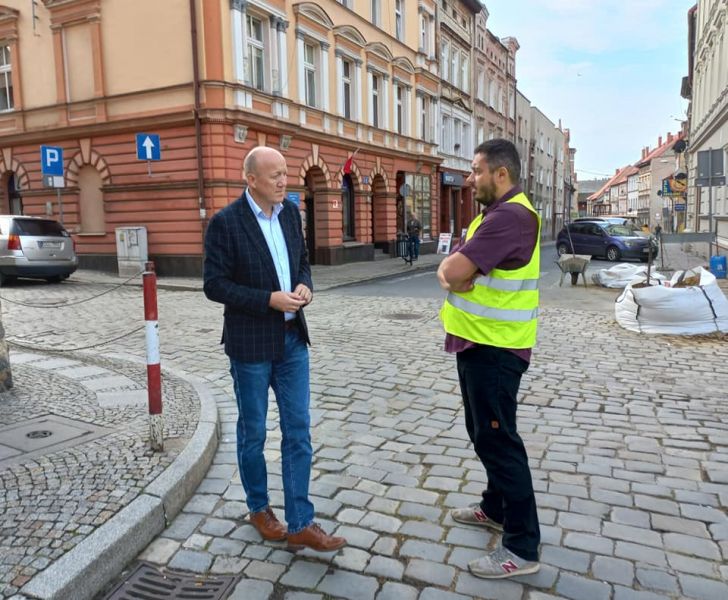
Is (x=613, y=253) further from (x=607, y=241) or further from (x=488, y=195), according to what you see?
(x=488, y=195)

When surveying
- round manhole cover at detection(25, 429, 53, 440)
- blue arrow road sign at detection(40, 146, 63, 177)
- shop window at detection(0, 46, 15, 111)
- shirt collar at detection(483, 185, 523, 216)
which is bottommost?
round manhole cover at detection(25, 429, 53, 440)

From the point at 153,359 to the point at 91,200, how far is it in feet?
56.9

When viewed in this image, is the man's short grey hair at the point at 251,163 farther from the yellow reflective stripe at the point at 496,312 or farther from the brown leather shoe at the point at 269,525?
the brown leather shoe at the point at 269,525

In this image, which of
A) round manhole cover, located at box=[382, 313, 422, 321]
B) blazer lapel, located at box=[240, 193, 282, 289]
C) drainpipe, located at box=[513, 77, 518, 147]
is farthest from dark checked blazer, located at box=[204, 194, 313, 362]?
drainpipe, located at box=[513, 77, 518, 147]

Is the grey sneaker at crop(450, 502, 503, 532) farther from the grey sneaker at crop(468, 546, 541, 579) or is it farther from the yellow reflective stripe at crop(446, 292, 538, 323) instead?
the yellow reflective stripe at crop(446, 292, 538, 323)

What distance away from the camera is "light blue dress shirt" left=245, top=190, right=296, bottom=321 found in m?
3.00

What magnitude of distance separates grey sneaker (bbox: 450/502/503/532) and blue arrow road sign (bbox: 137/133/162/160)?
14632 mm

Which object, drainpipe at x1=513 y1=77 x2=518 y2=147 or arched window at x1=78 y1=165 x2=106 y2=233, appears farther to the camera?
drainpipe at x1=513 y1=77 x2=518 y2=147

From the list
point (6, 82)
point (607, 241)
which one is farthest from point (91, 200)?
point (607, 241)

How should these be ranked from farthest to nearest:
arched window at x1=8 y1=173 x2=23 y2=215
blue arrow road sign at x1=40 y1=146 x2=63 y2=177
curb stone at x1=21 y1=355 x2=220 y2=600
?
1. arched window at x1=8 y1=173 x2=23 y2=215
2. blue arrow road sign at x1=40 y1=146 x2=63 y2=177
3. curb stone at x1=21 y1=355 x2=220 y2=600

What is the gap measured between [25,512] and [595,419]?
401 centimetres

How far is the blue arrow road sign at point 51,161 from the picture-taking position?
16.4 meters

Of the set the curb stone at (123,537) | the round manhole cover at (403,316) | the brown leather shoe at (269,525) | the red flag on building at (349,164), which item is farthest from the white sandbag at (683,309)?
the red flag on building at (349,164)

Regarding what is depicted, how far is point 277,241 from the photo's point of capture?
10.1 feet
